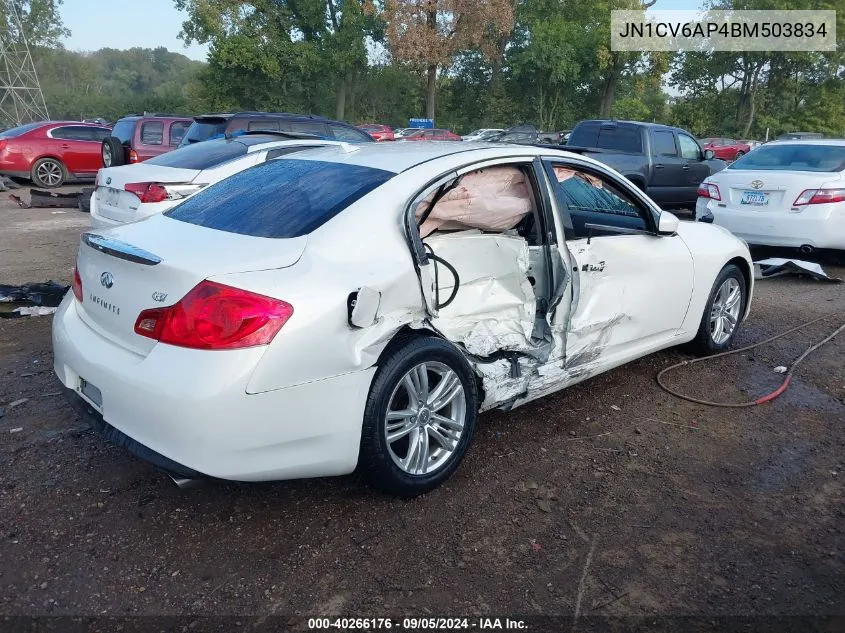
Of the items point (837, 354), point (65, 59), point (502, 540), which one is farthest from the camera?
point (65, 59)

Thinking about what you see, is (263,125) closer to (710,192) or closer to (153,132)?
(153,132)

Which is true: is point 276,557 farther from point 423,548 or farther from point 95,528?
point 95,528

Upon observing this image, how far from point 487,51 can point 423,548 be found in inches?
1611

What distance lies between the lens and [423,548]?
2.85m

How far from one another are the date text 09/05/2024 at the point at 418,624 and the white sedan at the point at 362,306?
59 centimetres

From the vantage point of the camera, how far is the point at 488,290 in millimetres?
3852

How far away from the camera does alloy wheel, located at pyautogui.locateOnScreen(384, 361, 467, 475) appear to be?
122 inches

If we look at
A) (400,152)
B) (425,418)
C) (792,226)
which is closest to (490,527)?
(425,418)

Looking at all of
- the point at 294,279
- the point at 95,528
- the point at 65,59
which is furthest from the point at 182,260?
the point at 65,59

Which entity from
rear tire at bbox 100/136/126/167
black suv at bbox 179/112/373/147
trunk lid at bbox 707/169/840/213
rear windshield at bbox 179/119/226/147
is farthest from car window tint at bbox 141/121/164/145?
trunk lid at bbox 707/169/840/213

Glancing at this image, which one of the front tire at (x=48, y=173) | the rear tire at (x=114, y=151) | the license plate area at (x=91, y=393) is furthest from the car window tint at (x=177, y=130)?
the license plate area at (x=91, y=393)

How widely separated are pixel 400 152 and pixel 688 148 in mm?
10014

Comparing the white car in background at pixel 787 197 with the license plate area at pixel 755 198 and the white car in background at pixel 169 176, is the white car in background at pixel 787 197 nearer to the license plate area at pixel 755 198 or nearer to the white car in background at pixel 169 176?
the license plate area at pixel 755 198

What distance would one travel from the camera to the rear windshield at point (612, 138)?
37.8ft
